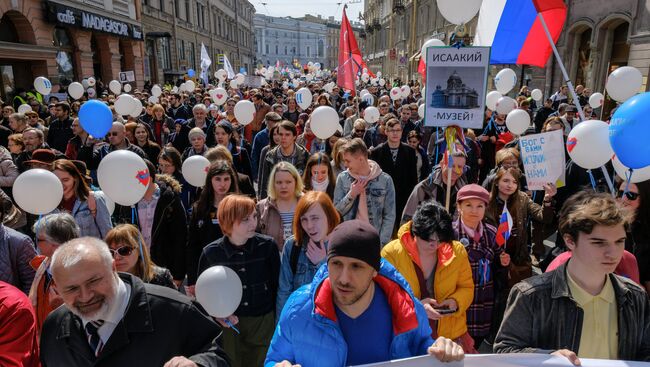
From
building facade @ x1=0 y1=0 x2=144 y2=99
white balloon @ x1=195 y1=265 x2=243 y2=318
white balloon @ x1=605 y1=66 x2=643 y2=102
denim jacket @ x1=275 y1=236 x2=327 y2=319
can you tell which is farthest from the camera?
building facade @ x1=0 y1=0 x2=144 y2=99

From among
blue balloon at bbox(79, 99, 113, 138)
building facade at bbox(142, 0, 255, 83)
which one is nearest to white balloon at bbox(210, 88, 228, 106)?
blue balloon at bbox(79, 99, 113, 138)

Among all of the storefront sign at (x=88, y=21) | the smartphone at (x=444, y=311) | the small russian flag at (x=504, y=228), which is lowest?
the smartphone at (x=444, y=311)

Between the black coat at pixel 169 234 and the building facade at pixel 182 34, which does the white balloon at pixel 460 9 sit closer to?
the black coat at pixel 169 234

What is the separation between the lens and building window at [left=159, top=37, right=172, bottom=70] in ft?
97.6

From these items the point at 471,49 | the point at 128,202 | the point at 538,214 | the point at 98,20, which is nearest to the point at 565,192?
the point at 538,214

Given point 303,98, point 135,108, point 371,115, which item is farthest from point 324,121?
point 135,108

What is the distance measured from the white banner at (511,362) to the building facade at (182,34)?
2854 cm

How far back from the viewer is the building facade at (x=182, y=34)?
1102 inches

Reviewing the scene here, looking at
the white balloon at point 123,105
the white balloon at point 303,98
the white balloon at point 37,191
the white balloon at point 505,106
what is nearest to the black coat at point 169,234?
the white balloon at point 37,191

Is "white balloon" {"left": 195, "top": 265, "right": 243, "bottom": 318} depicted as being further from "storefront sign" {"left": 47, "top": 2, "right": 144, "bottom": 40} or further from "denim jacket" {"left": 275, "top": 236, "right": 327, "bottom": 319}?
"storefront sign" {"left": 47, "top": 2, "right": 144, "bottom": 40}

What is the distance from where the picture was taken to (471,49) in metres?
3.66

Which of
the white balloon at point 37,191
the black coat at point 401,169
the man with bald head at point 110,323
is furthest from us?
the black coat at point 401,169

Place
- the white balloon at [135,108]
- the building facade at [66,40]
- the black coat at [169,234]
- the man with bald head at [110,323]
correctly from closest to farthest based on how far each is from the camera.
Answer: the man with bald head at [110,323]
the black coat at [169,234]
the white balloon at [135,108]
the building facade at [66,40]

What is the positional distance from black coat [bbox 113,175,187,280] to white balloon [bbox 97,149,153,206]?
0.32 metres
